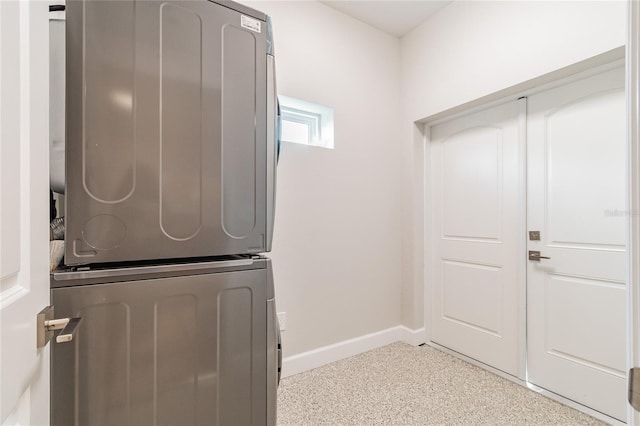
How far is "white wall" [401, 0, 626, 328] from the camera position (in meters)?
1.58

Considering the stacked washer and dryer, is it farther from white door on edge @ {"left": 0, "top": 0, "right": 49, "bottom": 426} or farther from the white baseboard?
the white baseboard

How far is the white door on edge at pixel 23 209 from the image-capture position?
0.44m

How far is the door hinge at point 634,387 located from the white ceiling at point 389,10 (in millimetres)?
2604

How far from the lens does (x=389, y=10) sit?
7.66ft

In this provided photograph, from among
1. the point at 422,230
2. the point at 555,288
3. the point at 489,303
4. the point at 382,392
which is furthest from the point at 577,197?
the point at 382,392

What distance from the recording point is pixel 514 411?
1694mm

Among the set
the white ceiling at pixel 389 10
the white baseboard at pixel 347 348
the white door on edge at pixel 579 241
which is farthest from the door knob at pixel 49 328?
the white ceiling at pixel 389 10

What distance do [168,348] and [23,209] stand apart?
508 mm

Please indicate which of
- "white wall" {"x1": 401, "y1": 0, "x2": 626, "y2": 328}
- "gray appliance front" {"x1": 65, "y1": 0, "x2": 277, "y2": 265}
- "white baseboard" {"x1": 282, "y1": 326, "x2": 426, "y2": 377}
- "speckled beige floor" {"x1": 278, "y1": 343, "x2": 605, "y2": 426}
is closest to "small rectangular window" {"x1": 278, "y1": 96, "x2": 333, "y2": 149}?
"white wall" {"x1": 401, "y1": 0, "x2": 626, "y2": 328}

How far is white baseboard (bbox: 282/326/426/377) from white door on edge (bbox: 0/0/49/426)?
166cm

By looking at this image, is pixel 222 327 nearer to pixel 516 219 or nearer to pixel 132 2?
pixel 132 2

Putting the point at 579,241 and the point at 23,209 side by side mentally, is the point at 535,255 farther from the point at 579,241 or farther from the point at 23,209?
the point at 23,209

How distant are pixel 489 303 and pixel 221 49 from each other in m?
2.39

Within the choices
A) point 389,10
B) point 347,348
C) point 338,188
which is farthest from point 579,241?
point 389,10
